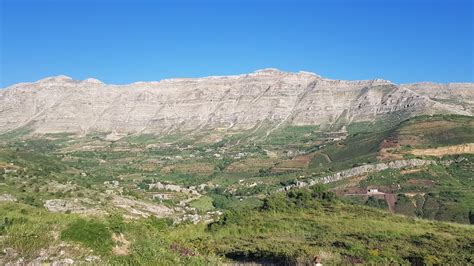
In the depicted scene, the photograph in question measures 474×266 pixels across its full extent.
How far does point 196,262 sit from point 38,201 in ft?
113

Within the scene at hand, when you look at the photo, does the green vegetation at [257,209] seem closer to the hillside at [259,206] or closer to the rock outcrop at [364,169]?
the hillside at [259,206]

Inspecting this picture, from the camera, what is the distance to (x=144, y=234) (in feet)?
73.0

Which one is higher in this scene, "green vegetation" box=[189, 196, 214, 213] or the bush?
the bush

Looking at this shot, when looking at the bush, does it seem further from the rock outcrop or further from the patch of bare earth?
the patch of bare earth

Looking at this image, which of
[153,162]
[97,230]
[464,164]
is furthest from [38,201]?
[153,162]

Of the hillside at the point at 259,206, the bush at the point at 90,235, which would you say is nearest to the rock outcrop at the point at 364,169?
the hillside at the point at 259,206

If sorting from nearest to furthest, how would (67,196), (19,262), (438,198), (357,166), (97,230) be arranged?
(19,262)
(97,230)
(67,196)
(438,198)
(357,166)

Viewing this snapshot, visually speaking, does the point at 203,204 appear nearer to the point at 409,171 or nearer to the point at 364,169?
the point at 364,169

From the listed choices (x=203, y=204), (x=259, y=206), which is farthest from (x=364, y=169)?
(x=259, y=206)

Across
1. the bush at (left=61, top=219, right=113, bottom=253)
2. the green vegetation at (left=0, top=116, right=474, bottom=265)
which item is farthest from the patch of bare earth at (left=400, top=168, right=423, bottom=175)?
the bush at (left=61, top=219, right=113, bottom=253)

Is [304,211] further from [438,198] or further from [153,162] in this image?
[153,162]

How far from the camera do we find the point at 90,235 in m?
16.7

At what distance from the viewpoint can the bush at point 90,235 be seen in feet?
51.1

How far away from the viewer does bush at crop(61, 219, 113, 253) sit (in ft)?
51.1
